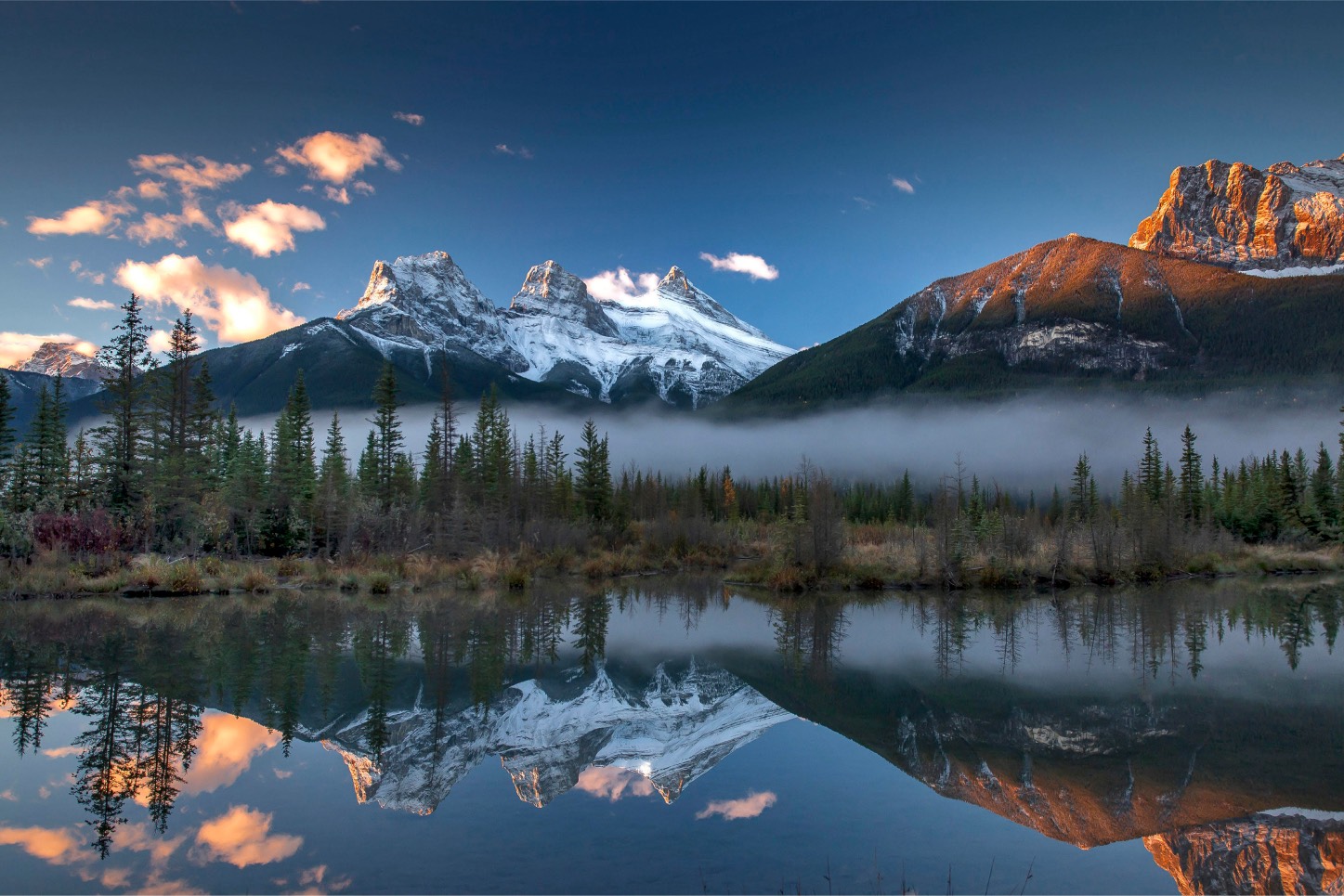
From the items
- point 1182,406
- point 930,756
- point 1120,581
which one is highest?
point 1182,406

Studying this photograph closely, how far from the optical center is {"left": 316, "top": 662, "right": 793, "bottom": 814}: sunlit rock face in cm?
1034

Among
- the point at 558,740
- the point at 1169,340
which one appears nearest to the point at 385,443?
the point at 558,740

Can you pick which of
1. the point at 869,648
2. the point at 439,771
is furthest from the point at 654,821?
the point at 869,648

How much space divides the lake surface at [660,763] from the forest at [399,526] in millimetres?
15301

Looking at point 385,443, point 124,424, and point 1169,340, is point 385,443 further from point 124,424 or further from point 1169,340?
point 1169,340

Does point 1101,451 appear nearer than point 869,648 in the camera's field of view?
No

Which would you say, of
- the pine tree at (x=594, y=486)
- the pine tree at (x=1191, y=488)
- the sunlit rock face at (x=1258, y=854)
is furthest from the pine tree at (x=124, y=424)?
the pine tree at (x=1191, y=488)

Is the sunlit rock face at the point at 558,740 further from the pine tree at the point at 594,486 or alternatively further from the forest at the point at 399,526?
the pine tree at the point at 594,486

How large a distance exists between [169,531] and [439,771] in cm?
4260

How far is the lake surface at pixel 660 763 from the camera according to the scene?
25.4 ft

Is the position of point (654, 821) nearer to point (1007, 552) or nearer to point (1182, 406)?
point (1007, 552)

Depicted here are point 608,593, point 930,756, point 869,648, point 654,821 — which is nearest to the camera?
point 654,821

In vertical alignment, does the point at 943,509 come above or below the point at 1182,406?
below

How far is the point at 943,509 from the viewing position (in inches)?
1524
